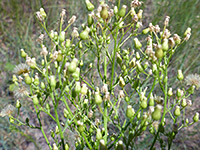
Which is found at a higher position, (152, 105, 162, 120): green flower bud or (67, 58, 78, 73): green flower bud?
(67, 58, 78, 73): green flower bud

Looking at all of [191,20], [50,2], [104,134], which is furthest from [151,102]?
[50,2]

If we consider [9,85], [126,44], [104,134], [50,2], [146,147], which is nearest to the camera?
[104,134]

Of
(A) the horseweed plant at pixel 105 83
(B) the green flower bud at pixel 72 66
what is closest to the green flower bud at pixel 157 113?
(A) the horseweed plant at pixel 105 83

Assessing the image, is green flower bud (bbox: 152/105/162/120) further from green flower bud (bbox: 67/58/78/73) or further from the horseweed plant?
green flower bud (bbox: 67/58/78/73)

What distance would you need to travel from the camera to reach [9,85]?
236 cm

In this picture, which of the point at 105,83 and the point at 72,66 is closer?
the point at 72,66

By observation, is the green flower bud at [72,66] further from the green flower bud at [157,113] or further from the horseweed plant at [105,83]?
the green flower bud at [157,113]

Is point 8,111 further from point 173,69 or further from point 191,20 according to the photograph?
point 191,20

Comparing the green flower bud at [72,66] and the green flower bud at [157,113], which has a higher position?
the green flower bud at [72,66]

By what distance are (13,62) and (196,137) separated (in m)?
2.00

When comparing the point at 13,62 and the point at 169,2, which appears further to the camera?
the point at 13,62

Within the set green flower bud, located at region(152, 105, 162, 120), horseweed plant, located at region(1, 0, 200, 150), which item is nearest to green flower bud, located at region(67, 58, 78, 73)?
horseweed plant, located at region(1, 0, 200, 150)

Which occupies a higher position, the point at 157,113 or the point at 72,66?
the point at 72,66

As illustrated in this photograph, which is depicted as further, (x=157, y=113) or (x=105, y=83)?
(x=105, y=83)
